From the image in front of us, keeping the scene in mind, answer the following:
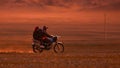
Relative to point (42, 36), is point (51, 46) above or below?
below

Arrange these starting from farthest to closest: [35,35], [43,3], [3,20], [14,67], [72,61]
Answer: [43,3] < [3,20] < [35,35] < [72,61] < [14,67]

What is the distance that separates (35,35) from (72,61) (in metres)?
7.74

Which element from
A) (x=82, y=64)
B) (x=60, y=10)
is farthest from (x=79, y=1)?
(x=82, y=64)

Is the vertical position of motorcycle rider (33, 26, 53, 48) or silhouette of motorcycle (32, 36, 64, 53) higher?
motorcycle rider (33, 26, 53, 48)

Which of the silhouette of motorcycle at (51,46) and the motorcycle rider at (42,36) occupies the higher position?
the motorcycle rider at (42,36)

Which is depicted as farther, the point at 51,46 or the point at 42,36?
the point at 51,46

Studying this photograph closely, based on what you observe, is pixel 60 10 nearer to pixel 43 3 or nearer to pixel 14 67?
pixel 43 3

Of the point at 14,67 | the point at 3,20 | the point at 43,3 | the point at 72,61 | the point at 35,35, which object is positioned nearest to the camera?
the point at 14,67

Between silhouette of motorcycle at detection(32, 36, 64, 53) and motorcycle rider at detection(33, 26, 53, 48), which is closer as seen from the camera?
motorcycle rider at detection(33, 26, 53, 48)

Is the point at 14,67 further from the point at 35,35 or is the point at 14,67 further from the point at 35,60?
the point at 35,35

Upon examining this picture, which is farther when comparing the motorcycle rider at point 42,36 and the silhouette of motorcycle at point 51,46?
the silhouette of motorcycle at point 51,46

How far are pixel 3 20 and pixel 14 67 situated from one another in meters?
98.4

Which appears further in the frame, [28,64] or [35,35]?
[35,35]

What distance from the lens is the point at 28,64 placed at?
82.8 ft
